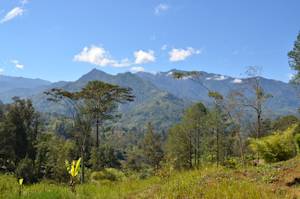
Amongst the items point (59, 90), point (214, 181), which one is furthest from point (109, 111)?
point (214, 181)

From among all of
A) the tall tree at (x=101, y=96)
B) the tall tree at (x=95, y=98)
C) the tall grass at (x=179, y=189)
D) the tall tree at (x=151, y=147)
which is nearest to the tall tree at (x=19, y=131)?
the tall tree at (x=95, y=98)

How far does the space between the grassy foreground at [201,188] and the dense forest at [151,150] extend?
0.03 metres

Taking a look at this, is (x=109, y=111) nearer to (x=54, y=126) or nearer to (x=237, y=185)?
(x=237, y=185)

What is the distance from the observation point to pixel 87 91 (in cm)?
3619

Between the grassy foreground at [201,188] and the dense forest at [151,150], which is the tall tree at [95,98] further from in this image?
the grassy foreground at [201,188]

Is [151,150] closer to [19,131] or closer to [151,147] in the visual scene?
[151,147]

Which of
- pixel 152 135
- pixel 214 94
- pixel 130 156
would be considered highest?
pixel 214 94

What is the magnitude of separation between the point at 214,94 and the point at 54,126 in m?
134

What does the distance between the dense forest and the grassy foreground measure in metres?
0.03

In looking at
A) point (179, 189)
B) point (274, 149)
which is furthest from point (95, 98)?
point (179, 189)

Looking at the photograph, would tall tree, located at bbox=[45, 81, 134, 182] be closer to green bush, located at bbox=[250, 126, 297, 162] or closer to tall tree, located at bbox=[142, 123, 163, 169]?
green bush, located at bbox=[250, 126, 297, 162]

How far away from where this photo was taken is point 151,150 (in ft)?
204

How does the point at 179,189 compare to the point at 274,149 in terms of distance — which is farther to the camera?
the point at 274,149

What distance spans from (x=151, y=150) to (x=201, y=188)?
53.8 metres
